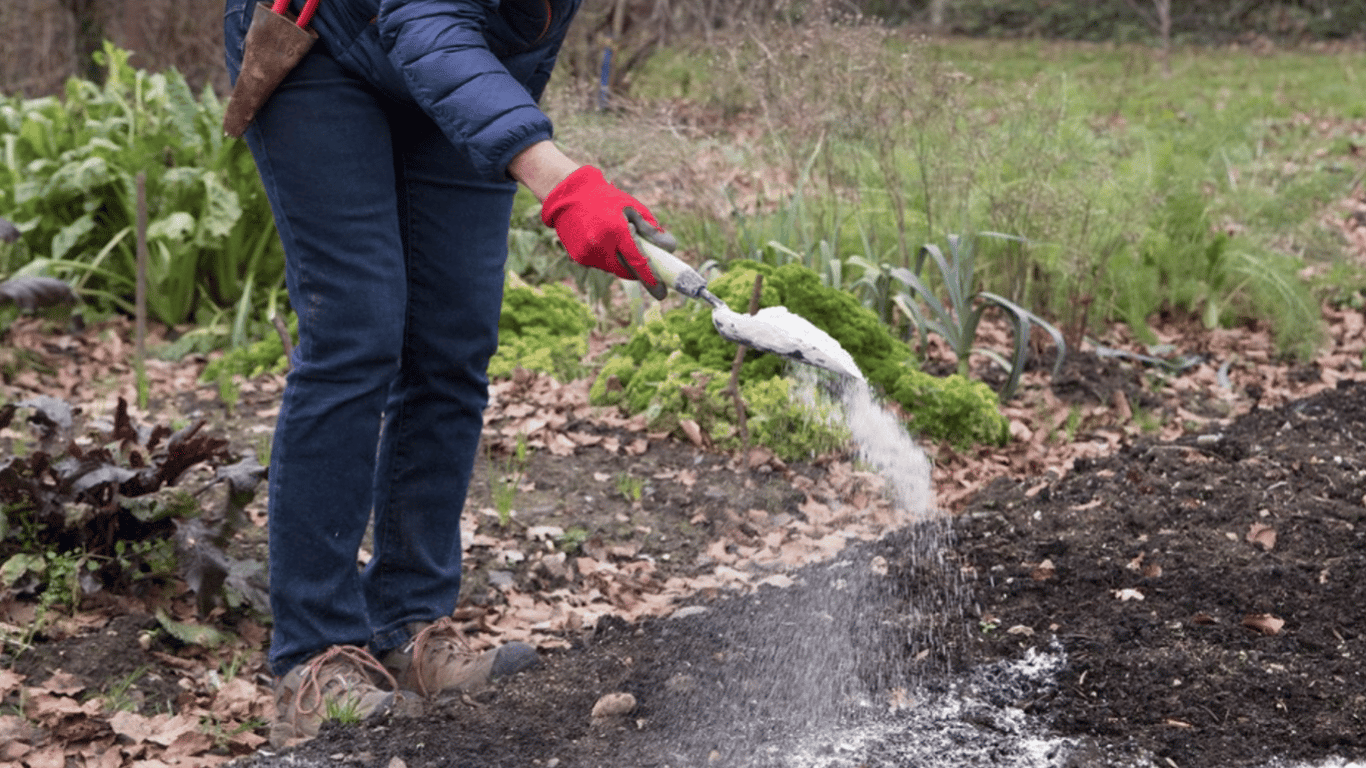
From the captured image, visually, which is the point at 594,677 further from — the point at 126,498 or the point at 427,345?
the point at 126,498

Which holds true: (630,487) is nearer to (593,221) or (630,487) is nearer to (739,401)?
(739,401)

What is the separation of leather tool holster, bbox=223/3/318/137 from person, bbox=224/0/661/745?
4cm

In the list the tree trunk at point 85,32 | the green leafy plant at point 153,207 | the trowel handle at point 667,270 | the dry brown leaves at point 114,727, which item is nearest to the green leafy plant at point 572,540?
the dry brown leaves at point 114,727

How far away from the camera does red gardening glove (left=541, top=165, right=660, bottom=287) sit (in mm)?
1850

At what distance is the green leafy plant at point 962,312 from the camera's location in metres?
4.09

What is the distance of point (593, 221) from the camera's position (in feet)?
6.06

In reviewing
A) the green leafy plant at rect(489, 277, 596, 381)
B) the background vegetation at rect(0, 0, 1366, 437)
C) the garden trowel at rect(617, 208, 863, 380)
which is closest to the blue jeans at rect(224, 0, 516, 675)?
the garden trowel at rect(617, 208, 863, 380)

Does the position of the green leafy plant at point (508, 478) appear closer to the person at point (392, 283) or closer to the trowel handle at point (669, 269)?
the person at point (392, 283)

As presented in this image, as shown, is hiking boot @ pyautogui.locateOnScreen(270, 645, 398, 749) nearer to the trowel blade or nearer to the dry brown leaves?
the dry brown leaves

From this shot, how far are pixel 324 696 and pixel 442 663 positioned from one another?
263 millimetres

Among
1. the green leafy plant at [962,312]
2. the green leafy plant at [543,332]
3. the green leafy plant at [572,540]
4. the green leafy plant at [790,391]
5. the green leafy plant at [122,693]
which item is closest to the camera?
the green leafy plant at [122,693]

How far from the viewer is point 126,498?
105 inches

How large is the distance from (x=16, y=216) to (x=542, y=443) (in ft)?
8.82

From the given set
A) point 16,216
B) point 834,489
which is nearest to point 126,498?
point 834,489
